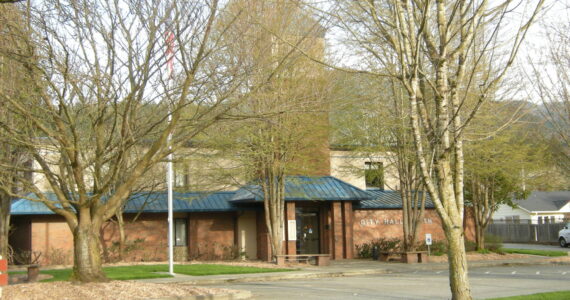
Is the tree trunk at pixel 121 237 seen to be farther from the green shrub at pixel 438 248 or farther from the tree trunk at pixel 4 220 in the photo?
the green shrub at pixel 438 248

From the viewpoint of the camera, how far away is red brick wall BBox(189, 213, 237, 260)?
31.2 m

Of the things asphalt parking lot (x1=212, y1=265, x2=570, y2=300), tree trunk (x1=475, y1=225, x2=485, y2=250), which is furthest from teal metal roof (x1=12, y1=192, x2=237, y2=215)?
tree trunk (x1=475, y1=225, x2=485, y2=250)

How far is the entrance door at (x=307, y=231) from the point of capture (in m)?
31.5

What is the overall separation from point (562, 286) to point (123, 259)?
19439 mm

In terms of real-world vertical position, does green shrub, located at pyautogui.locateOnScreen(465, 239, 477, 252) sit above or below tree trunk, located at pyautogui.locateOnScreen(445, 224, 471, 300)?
below

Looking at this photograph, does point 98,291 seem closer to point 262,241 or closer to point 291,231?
point 291,231

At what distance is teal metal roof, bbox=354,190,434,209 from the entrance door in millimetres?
2390

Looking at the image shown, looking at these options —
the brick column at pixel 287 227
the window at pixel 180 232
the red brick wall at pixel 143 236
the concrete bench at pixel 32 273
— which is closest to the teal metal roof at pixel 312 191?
the brick column at pixel 287 227

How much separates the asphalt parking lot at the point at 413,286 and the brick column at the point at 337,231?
6.99m

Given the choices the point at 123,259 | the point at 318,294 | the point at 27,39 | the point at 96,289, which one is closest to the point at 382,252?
the point at 123,259

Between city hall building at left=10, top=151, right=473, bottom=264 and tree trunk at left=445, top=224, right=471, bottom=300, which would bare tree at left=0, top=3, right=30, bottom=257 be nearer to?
tree trunk at left=445, top=224, right=471, bottom=300

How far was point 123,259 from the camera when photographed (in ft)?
96.6

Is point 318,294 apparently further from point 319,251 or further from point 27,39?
point 319,251

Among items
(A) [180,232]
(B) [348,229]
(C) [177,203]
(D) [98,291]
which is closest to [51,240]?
(C) [177,203]
